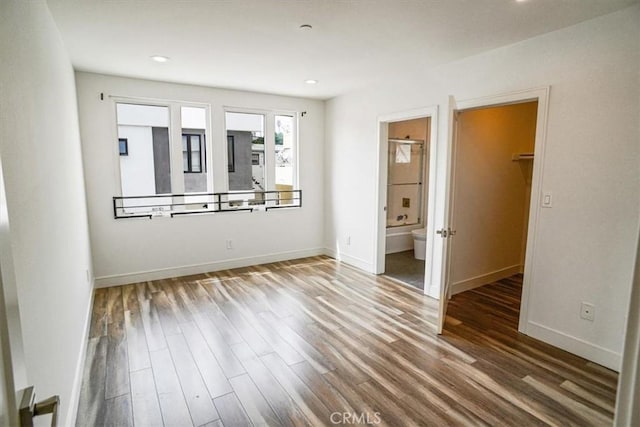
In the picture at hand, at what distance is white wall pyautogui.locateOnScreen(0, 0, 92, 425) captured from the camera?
1247 mm

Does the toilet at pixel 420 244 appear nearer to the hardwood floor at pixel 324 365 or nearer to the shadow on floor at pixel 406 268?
the shadow on floor at pixel 406 268

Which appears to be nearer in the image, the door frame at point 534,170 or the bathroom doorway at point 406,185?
the door frame at point 534,170

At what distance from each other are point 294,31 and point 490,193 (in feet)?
9.52

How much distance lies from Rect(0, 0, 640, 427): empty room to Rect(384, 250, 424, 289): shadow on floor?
0.05 meters

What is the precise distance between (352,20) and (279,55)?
98 centimetres

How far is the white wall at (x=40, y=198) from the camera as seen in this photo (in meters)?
1.25

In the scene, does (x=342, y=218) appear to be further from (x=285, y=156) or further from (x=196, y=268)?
(x=196, y=268)

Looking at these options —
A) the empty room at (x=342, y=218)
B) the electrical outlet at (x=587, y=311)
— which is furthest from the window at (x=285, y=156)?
the electrical outlet at (x=587, y=311)

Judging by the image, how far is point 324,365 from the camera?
2514 mm

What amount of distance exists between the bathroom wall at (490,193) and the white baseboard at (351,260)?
4.01 ft

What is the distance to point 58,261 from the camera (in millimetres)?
1958

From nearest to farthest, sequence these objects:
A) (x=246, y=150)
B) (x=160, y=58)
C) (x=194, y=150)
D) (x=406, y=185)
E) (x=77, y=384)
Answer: (x=77, y=384) < (x=160, y=58) < (x=194, y=150) < (x=246, y=150) < (x=406, y=185)

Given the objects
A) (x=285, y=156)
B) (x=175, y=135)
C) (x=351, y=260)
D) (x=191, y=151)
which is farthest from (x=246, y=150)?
(x=351, y=260)

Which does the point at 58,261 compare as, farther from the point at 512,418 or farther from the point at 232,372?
the point at 512,418
